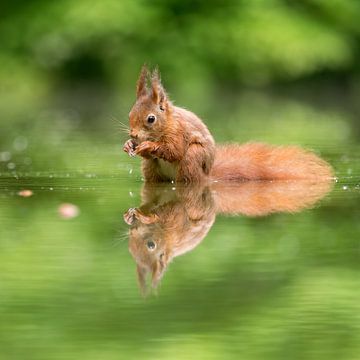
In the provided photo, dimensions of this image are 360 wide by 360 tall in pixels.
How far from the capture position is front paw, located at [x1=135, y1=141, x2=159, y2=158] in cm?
544

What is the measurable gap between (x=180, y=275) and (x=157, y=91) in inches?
93.8

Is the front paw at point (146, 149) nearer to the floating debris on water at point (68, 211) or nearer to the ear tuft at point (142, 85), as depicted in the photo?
the ear tuft at point (142, 85)

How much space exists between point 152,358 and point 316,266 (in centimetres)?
111

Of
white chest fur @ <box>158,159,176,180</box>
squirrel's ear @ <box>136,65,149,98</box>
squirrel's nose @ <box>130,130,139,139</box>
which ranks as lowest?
white chest fur @ <box>158,159,176,180</box>

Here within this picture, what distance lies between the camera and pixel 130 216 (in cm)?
454

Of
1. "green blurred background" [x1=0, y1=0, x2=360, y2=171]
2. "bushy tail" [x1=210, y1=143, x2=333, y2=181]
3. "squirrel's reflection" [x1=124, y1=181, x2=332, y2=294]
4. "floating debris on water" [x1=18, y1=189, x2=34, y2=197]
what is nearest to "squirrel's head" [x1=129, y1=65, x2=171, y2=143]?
"squirrel's reflection" [x1=124, y1=181, x2=332, y2=294]

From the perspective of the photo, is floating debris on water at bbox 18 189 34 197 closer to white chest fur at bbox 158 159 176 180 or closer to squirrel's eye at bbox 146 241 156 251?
white chest fur at bbox 158 159 176 180

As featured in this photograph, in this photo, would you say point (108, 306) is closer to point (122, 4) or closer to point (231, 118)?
point (231, 118)

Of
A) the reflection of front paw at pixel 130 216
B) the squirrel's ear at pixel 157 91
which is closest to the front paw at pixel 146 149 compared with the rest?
the squirrel's ear at pixel 157 91

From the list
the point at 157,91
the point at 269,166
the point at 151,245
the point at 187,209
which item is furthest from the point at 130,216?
the point at 269,166

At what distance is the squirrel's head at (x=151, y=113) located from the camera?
18.2ft

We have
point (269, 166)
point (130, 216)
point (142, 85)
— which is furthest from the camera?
point (269, 166)

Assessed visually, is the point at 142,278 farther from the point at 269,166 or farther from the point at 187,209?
the point at 269,166

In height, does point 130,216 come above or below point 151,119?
below
